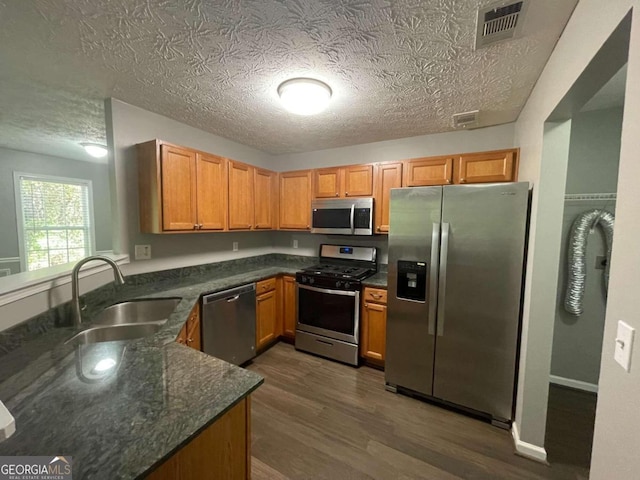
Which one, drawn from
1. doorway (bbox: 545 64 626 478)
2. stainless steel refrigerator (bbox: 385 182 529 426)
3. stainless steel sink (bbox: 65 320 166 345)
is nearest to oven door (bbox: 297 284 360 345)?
stainless steel refrigerator (bbox: 385 182 529 426)

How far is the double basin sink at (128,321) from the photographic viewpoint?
1.51m

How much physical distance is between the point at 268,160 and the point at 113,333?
2.94 metres

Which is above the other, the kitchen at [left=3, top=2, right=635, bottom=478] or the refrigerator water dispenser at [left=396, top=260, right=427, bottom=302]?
the kitchen at [left=3, top=2, right=635, bottom=478]

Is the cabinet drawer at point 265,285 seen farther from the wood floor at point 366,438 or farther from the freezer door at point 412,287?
the freezer door at point 412,287

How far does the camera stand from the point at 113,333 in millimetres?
1639

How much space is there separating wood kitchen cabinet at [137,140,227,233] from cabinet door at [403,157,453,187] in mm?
2070

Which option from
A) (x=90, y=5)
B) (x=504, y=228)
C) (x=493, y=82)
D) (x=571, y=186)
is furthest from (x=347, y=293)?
(x=90, y=5)

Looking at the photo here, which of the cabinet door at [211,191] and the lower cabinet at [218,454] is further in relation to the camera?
the cabinet door at [211,191]

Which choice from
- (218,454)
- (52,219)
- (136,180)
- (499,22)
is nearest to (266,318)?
(136,180)

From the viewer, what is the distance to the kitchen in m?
1.28

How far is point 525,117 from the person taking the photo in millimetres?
2107

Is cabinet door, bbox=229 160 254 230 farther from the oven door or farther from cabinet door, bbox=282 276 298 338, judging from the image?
the oven door

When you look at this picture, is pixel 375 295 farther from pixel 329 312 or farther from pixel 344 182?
pixel 344 182

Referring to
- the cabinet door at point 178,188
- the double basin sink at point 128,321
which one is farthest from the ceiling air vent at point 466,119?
the double basin sink at point 128,321
